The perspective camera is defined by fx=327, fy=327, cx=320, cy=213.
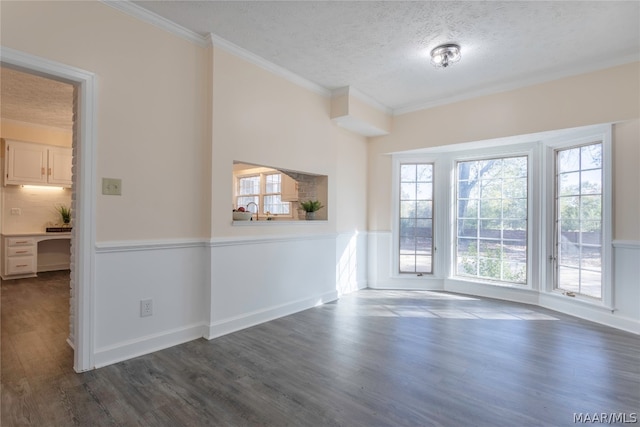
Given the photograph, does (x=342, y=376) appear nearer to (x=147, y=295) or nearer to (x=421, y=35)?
(x=147, y=295)

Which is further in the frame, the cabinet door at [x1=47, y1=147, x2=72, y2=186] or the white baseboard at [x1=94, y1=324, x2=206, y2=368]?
the cabinet door at [x1=47, y1=147, x2=72, y2=186]

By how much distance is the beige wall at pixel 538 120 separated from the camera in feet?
10.8

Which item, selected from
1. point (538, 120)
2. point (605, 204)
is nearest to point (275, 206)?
point (538, 120)

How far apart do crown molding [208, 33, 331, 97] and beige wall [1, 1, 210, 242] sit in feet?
0.62

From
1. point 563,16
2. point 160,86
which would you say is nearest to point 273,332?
point 160,86

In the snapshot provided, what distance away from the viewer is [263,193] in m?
7.24

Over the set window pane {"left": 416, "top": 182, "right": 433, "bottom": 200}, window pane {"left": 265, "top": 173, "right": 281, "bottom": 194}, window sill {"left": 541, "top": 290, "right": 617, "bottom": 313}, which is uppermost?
window pane {"left": 265, "top": 173, "right": 281, "bottom": 194}

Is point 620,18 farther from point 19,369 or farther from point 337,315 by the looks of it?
point 19,369

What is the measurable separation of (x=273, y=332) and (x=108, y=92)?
8.06 feet

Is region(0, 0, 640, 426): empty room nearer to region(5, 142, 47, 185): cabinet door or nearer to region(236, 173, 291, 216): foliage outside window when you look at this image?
region(5, 142, 47, 185): cabinet door

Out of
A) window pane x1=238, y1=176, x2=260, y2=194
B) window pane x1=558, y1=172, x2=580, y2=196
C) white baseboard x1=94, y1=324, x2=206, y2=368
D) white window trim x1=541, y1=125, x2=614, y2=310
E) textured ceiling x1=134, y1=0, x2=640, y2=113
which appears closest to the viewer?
white baseboard x1=94, y1=324, x2=206, y2=368

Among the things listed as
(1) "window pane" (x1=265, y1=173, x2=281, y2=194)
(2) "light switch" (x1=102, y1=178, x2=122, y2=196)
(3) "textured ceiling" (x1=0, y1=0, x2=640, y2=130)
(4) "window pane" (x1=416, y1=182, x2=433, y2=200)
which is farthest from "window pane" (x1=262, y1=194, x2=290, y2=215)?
(2) "light switch" (x1=102, y1=178, x2=122, y2=196)

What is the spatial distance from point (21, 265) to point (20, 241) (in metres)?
0.40

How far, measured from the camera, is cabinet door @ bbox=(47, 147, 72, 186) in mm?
5914
